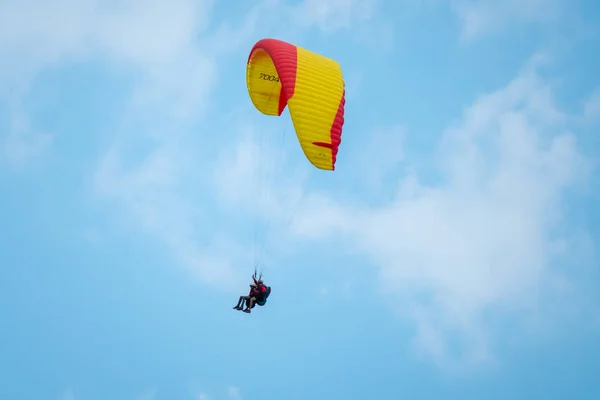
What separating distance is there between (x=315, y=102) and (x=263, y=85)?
4.69 m

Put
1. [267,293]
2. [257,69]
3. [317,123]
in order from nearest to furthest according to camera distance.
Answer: [317,123] < [267,293] < [257,69]

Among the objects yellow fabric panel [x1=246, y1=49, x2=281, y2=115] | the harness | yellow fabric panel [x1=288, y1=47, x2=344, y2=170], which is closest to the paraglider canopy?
yellow fabric panel [x1=288, y1=47, x2=344, y2=170]

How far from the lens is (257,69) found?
30141mm

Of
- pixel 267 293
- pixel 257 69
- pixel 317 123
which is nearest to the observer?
pixel 317 123

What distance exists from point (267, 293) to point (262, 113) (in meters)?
6.77

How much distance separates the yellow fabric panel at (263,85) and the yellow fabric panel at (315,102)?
2.17m

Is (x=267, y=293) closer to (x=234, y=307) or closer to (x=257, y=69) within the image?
(x=234, y=307)

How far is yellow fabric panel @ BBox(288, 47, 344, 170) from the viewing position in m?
25.5

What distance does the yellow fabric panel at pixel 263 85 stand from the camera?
2990 cm

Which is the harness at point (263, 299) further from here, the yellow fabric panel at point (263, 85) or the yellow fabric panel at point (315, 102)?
the yellow fabric panel at point (263, 85)

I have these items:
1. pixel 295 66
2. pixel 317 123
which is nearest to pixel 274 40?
pixel 295 66

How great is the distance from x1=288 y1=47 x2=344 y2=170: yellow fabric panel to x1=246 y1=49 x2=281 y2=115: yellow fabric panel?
85.6 inches

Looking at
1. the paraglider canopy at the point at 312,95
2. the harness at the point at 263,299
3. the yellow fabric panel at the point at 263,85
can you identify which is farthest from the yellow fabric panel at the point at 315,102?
the harness at the point at 263,299

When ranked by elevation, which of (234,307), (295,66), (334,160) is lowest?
(234,307)
